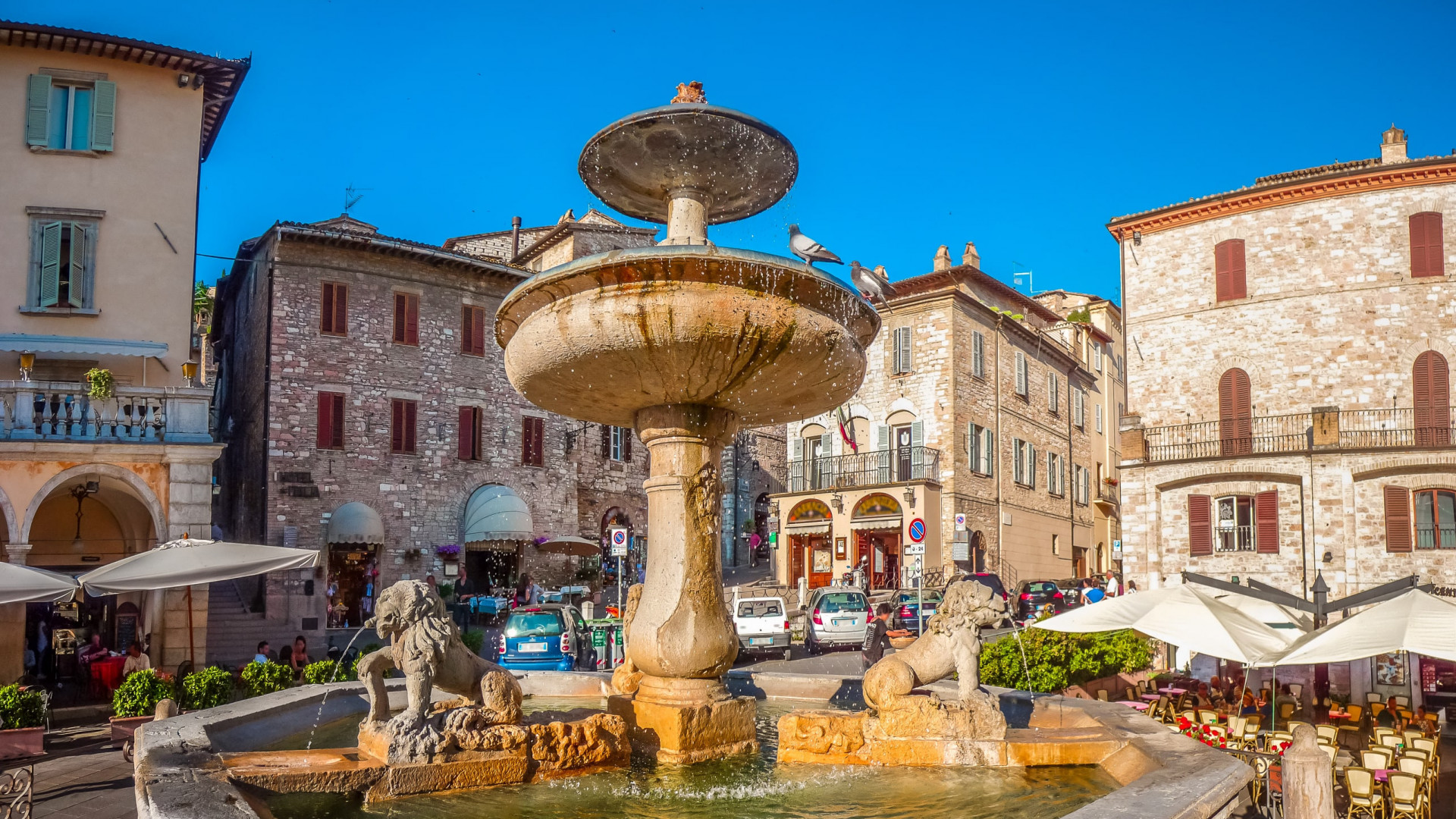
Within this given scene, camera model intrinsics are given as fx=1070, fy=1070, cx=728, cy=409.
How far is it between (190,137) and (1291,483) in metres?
26.1

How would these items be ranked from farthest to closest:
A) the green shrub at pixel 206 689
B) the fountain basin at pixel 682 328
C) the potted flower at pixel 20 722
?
1. the green shrub at pixel 206 689
2. the potted flower at pixel 20 722
3. the fountain basin at pixel 682 328

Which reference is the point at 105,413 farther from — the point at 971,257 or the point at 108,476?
the point at 971,257

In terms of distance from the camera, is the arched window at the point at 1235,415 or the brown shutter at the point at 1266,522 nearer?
the brown shutter at the point at 1266,522

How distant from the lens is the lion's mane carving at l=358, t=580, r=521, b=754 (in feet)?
19.9

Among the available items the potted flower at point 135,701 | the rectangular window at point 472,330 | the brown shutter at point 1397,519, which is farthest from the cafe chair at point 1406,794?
the rectangular window at point 472,330

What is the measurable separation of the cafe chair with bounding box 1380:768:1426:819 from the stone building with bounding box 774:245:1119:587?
23.4m

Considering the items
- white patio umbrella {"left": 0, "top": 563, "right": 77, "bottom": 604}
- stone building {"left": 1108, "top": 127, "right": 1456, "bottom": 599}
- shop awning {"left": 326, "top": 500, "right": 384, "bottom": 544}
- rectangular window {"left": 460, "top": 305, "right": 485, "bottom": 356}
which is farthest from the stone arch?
stone building {"left": 1108, "top": 127, "right": 1456, "bottom": 599}

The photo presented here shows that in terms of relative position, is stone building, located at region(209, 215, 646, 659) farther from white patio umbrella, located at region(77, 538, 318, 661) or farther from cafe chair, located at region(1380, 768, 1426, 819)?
cafe chair, located at region(1380, 768, 1426, 819)

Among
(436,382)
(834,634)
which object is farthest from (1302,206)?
(436,382)

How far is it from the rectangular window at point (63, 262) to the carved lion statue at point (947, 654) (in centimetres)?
2006

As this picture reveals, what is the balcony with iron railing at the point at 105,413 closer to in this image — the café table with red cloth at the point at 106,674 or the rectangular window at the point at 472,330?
the café table with red cloth at the point at 106,674

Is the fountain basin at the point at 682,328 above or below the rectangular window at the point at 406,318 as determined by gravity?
below

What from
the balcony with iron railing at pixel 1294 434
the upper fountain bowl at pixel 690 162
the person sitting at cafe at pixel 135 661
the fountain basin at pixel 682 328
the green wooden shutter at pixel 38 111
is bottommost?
the person sitting at cafe at pixel 135 661

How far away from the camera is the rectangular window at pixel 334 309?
2916 centimetres
